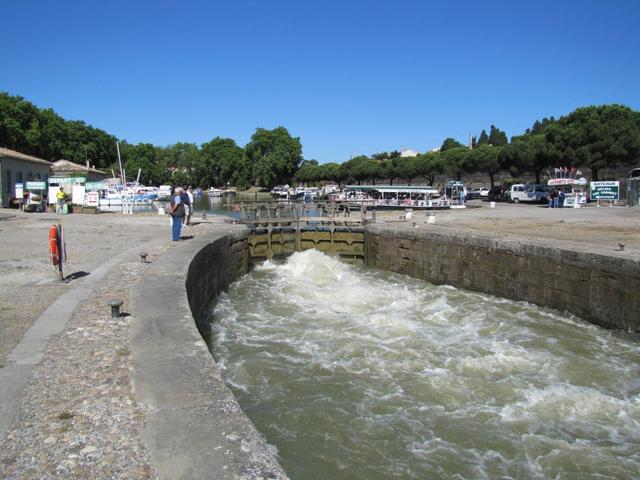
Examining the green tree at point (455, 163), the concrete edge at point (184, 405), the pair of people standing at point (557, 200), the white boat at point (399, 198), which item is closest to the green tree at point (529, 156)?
the green tree at point (455, 163)

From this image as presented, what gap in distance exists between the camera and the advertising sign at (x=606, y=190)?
114 feet

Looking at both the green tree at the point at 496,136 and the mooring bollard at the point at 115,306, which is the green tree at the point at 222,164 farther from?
the mooring bollard at the point at 115,306

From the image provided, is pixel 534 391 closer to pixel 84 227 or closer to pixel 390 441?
pixel 390 441

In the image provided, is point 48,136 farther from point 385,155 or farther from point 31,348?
point 385,155

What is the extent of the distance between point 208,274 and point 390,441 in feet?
23.8

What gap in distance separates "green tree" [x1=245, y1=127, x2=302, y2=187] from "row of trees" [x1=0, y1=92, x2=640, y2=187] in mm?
191

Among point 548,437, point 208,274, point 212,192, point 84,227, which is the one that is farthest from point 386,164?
point 548,437

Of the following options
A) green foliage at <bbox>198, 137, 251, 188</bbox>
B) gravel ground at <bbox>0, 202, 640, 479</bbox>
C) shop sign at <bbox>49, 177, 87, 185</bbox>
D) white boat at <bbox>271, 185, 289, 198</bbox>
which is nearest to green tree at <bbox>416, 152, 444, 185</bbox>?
white boat at <bbox>271, 185, 289, 198</bbox>

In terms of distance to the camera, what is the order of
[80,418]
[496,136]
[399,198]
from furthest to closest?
[496,136] → [399,198] → [80,418]

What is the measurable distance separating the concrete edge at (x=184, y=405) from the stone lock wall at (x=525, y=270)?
7.87 metres

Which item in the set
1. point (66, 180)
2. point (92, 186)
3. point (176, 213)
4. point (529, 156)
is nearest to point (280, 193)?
point (529, 156)

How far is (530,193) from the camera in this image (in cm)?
4297

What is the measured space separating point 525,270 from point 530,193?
33.4 meters

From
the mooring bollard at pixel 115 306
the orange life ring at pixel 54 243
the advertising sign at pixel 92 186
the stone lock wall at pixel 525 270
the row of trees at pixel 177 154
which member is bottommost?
the stone lock wall at pixel 525 270
